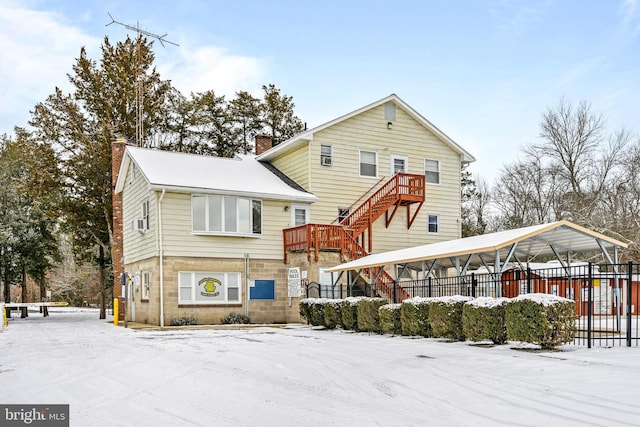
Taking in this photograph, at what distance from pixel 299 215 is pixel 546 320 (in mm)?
15405

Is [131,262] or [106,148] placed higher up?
[106,148]

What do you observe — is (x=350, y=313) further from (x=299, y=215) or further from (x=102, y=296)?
(x=102, y=296)

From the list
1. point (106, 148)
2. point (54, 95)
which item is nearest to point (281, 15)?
point (106, 148)

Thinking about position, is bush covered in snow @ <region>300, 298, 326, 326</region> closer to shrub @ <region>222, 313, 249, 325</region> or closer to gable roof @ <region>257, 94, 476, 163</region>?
shrub @ <region>222, 313, 249, 325</region>

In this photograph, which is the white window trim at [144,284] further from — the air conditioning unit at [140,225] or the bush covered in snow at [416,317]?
the bush covered in snow at [416,317]

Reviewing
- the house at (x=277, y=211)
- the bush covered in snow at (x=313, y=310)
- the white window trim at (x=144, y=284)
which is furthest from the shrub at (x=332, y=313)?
the white window trim at (x=144, y=284)

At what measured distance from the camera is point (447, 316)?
1559cm

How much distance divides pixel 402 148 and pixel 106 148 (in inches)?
615

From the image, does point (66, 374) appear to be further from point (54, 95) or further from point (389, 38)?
point (54, 95)

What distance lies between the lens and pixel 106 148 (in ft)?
108

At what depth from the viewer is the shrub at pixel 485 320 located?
14.0 metres

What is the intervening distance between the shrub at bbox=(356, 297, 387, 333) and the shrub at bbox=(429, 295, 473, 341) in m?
2.88

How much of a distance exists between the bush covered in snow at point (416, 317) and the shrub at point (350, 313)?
2.78 meters

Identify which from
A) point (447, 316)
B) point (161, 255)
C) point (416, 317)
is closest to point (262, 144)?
point (161, 255)
